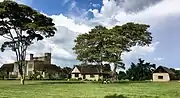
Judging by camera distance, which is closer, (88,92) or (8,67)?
(88,92)

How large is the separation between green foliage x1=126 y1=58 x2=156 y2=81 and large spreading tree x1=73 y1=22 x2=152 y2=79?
3486 centimetres

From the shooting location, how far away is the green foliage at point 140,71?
357 ft

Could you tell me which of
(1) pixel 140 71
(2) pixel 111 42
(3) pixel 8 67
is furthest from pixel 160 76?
(3) pixel 8 67

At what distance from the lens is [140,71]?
109188 millimetres

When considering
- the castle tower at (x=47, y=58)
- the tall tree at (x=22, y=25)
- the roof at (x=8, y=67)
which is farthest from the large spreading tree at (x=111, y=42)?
the roof at (x=8, y=67)

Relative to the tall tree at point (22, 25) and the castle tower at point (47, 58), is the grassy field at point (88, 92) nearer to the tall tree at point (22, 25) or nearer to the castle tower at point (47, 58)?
the tall tree at point (22, 25)

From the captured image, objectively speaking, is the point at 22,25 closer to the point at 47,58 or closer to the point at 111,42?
the point at 111,42

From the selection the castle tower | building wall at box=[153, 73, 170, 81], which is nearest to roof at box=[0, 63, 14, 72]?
the castle tower

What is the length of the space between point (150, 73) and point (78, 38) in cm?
4271

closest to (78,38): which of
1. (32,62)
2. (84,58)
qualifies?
(84,58)

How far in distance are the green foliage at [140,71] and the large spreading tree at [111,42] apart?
114ft

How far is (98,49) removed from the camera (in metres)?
75.2

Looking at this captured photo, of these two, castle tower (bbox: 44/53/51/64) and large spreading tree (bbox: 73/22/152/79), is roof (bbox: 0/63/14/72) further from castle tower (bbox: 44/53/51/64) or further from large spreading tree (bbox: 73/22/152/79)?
large spreading tree (bbox: 73/22/152/79)

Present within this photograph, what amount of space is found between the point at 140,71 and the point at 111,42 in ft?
130
